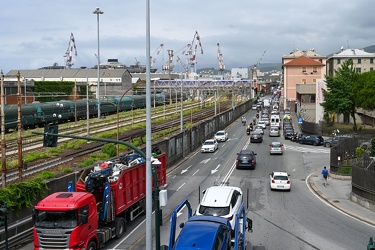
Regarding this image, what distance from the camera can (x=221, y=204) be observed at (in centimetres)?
1914

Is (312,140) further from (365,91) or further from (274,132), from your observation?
(365,91)

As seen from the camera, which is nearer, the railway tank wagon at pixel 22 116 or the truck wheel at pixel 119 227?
the truck wheel at pixel 119 227

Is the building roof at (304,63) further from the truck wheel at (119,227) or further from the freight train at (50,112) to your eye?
the truck wheel at (119,227)

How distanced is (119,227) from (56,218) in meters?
4.76

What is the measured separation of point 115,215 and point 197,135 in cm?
3615

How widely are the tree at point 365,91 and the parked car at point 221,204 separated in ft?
141

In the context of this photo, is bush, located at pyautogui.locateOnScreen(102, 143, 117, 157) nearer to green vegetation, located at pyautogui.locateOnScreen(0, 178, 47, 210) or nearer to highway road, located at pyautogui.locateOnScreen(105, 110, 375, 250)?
highway road, located at pyautogui.locateOnScreen(105, 110, 375, 250)

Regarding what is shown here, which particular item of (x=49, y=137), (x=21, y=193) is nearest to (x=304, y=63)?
(x=21, y=193)

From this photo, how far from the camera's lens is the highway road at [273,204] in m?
20.2

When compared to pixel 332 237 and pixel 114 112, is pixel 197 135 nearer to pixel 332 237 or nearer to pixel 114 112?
pixel 114 112

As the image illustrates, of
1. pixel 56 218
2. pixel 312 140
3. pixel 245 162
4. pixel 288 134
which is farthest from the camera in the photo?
pixel 288 134

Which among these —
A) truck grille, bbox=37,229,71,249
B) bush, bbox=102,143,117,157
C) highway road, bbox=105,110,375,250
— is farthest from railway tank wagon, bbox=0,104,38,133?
truck grille, bbox=37,229,71,249

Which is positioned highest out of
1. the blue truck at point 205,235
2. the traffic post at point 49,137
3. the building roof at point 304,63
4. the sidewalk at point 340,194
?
the building roof at point 304,63

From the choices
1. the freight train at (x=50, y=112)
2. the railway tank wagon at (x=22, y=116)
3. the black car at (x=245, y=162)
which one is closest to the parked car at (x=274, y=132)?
the freight train at (x=50, y=112)
